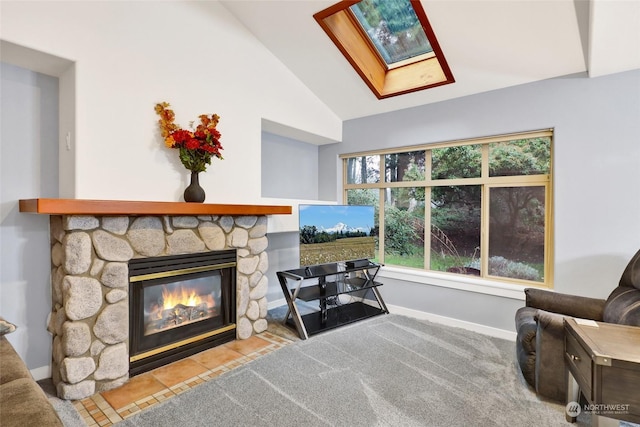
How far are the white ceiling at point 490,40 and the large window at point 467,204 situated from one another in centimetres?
59

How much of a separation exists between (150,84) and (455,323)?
12.1 feet

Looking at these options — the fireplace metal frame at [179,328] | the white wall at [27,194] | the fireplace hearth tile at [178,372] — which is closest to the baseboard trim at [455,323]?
the fireplace metal frame at [179,328]

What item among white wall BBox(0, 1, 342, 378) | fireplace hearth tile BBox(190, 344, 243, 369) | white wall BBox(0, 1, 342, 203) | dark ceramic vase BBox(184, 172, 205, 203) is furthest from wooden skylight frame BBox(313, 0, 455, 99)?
fireplace hearth tile BBox(190, 344, 243, 369)

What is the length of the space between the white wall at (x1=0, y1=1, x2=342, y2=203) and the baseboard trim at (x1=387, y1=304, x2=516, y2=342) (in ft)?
7.12

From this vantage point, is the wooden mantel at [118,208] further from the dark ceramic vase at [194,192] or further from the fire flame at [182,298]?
the fire flame at [182,298]

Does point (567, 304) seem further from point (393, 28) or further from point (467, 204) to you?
point (393, 28)

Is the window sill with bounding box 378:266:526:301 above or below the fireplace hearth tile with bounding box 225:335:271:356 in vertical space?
above

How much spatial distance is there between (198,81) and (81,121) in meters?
1.03

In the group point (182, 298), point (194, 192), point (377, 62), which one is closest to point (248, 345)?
point (182, 298)

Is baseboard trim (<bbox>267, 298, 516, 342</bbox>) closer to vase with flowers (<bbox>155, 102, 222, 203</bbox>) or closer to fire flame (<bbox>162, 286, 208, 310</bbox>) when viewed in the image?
fire flame (<bbox>162, 286, 208, 310</bbox>)

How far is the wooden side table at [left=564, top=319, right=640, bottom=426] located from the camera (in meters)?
1.45

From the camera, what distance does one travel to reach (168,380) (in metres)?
2.34

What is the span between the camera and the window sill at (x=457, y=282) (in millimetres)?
3123

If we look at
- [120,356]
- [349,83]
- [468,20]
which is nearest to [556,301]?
[468,20]
